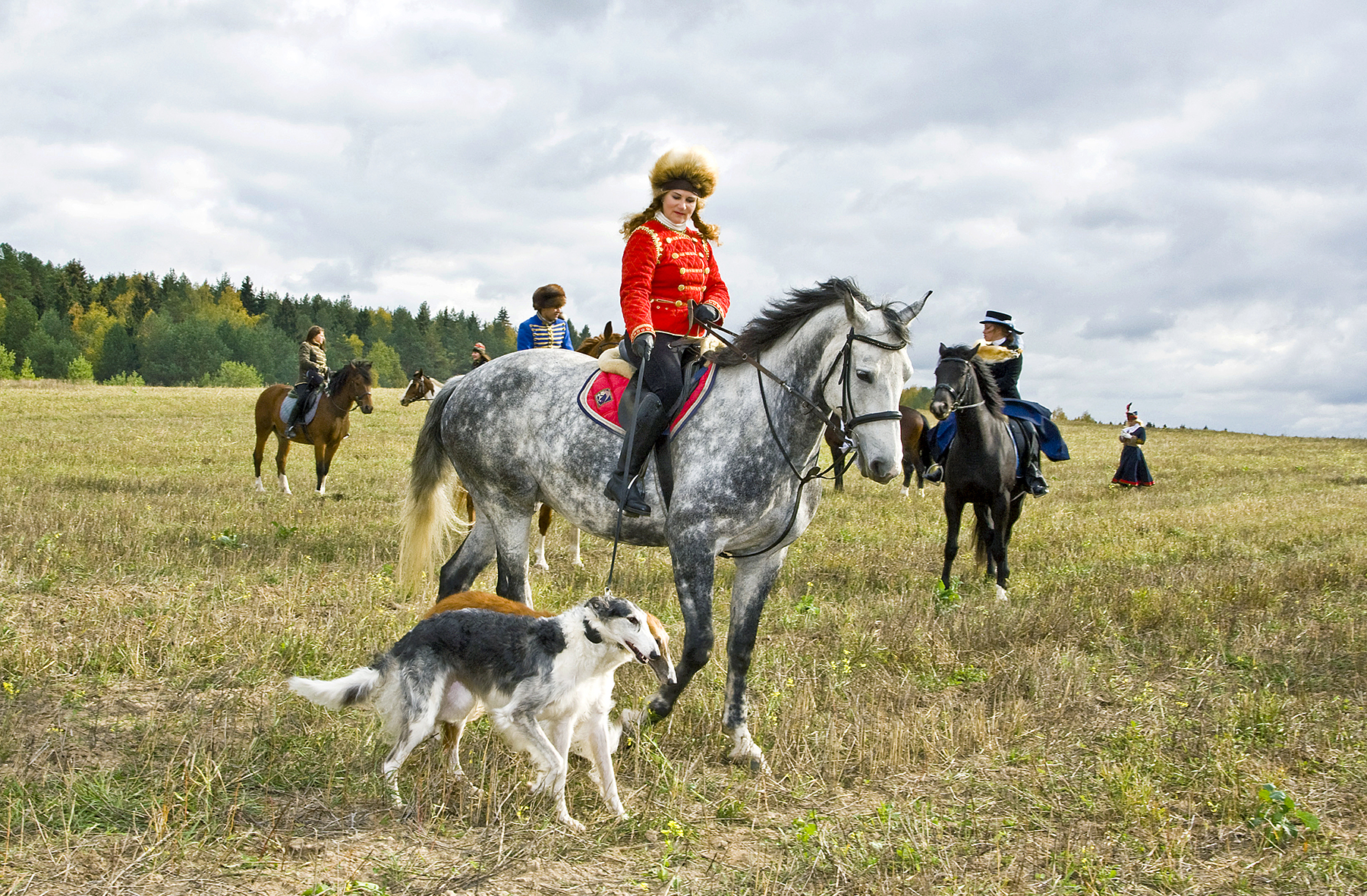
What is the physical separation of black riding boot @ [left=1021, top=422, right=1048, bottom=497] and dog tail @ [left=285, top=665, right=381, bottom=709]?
352 inches

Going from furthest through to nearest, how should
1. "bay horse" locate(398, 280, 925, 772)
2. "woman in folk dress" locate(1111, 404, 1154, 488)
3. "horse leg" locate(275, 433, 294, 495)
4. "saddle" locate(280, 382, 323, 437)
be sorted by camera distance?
"woman in folk dress" locate(1111, 404, 1154, 488) → "saddle" locate(280, 382, 323, 437) → "horse leg" locate(275, 433, 294, 495) → "bay horse" locate(398, 280, 925, 772)

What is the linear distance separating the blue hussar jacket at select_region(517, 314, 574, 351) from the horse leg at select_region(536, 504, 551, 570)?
6.76 feet

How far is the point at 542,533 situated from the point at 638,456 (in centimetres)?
573

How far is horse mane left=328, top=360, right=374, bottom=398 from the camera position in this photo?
18594mm

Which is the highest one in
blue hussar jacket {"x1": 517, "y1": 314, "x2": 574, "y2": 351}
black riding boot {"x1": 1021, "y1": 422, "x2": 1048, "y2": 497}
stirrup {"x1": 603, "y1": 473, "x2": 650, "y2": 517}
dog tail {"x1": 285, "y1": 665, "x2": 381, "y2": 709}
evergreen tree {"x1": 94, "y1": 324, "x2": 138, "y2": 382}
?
evergreen tree {"x1": 94, "y1": 324, "x2": 138, "y2": 382}

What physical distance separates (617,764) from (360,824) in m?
1.35

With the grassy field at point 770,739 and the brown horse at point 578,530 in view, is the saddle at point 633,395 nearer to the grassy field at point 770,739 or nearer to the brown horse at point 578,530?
the grassy field at point 770,739

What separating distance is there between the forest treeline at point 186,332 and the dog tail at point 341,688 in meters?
80.5

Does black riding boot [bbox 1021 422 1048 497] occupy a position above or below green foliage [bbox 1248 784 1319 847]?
above

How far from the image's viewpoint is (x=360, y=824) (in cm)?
414

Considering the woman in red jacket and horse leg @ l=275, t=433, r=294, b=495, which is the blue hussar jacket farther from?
horse leg @ l=275, t=433, r=294, b=495

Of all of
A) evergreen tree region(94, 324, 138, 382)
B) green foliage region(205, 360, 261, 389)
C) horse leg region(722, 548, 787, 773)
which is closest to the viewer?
horse leg region(722, 548, 787, 773)

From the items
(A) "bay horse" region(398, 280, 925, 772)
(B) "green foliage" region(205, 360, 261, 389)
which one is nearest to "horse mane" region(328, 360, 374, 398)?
(A) "bay horse" region(398, 280, 925, 772)

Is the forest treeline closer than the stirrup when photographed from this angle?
No
